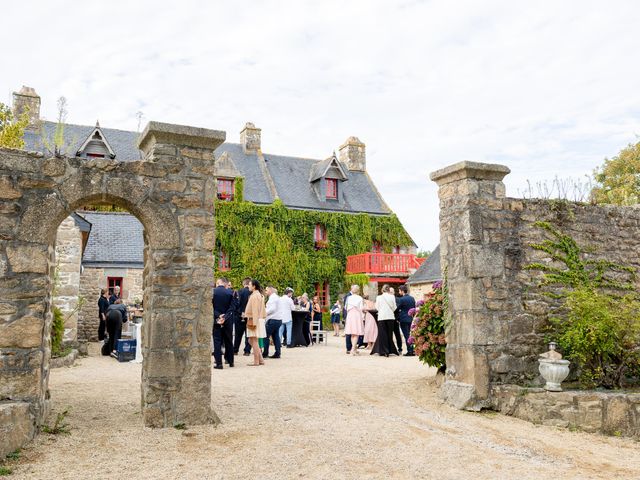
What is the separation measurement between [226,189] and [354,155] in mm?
7498

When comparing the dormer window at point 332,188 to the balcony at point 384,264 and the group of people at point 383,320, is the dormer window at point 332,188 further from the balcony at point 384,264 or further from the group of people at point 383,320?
the group of people at point 383,320

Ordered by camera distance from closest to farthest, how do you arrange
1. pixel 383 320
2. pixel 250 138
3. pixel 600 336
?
pixel 600 336 < pixel 383 320 < pixel 250 138

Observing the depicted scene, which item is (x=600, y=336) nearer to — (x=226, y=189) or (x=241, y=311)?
(x=241, y=311)

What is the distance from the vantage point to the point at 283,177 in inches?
956

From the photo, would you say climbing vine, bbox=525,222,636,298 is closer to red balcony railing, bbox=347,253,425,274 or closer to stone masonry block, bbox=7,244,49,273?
stone masonry block, bbox=7,244,49,273

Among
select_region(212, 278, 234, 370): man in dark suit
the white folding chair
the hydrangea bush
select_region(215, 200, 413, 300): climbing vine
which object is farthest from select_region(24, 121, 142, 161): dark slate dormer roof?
the hydrangea bush

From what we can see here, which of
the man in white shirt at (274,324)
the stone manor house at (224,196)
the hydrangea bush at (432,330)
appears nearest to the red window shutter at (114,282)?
the stone manor house at (224,196)

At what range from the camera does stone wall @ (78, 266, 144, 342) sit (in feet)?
52.0

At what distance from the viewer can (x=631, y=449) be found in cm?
528

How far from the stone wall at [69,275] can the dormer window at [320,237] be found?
11.9 m

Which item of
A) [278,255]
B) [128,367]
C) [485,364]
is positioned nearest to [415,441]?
[485,364]

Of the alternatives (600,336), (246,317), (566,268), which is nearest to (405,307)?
(246,317)

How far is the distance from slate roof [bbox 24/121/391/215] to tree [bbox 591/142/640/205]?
898 centimetres

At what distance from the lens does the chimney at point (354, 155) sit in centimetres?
2650
